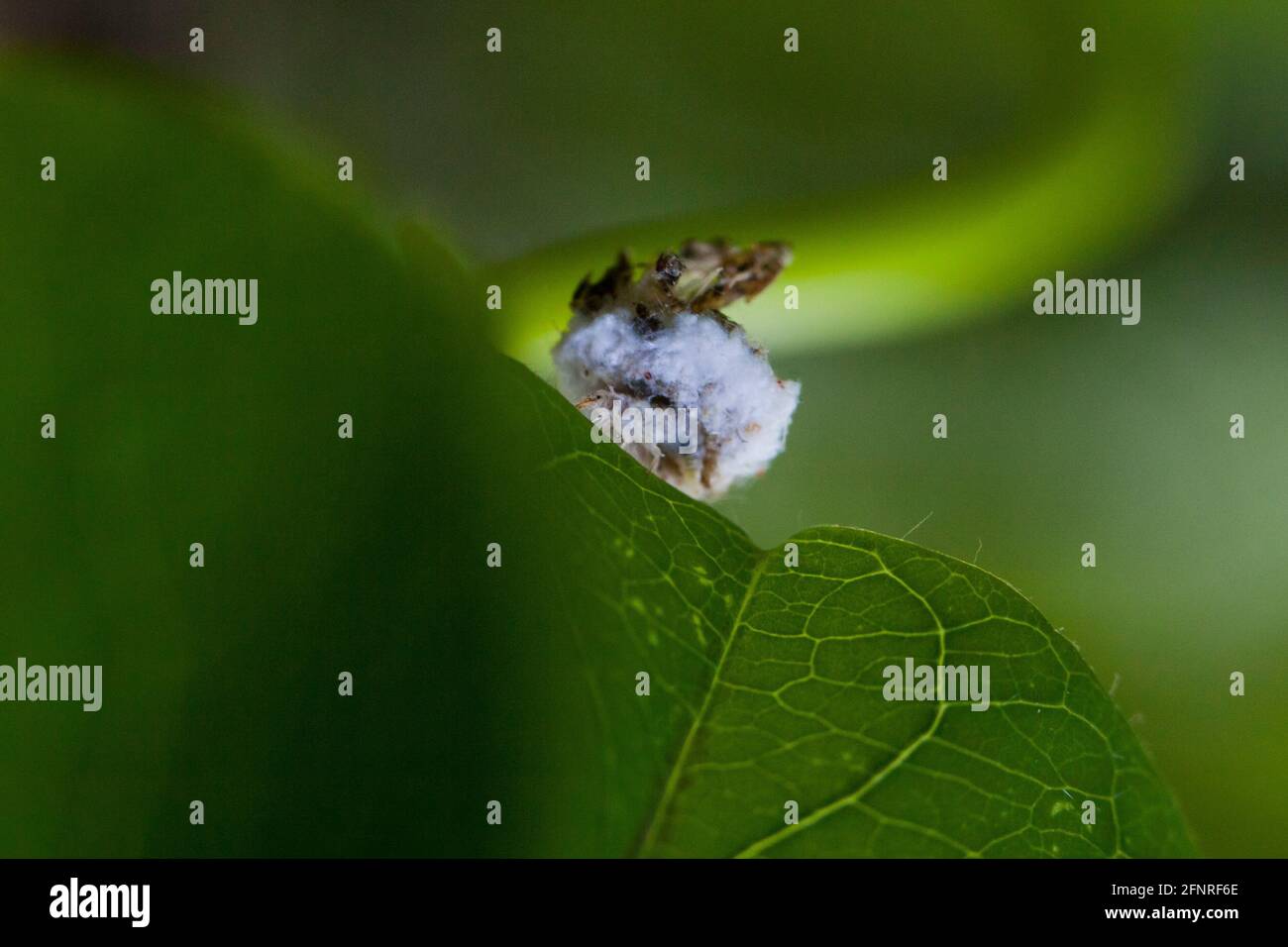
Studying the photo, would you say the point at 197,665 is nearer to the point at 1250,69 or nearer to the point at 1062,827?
the point at 1062,827

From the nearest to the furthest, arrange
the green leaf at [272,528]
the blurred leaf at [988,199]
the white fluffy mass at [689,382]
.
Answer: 1. the green leaf at [272,528]
2. the white fluffy mass at [689,382]
3. the blurred leaf at [988,199]

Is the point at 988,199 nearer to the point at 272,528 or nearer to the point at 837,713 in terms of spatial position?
the point at 837,713

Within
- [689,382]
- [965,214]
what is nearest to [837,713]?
[689,382]

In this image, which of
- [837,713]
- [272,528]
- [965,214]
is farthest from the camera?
[965,214]

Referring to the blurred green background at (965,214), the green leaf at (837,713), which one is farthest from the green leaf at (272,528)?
the blurred green background at (965,214)

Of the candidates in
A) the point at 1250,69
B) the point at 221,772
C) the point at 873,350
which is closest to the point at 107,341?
the point at 221,772

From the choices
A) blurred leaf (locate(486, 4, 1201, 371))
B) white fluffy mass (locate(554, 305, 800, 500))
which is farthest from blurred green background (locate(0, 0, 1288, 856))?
white fluffy mass (locate(554, 305, 800, 500))

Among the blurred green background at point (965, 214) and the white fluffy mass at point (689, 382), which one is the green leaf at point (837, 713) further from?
the blurred green background at point (965, 214)

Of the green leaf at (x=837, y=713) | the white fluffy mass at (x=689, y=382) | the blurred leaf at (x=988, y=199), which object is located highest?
the blurred leaf at (x=988, y=199)
